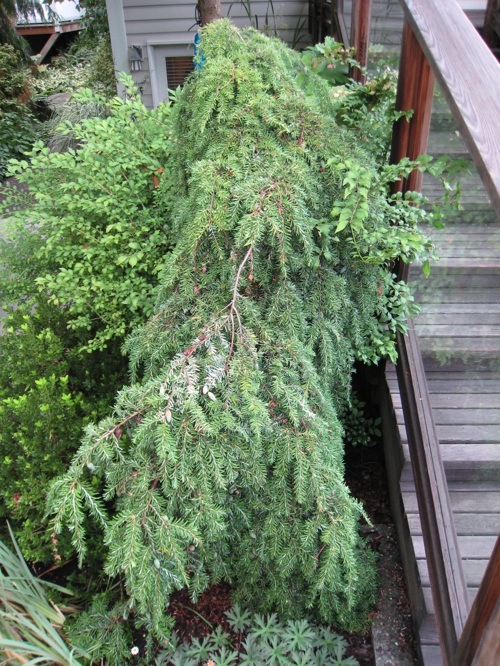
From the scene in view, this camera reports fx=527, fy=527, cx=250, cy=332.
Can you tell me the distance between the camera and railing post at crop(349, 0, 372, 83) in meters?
3.53

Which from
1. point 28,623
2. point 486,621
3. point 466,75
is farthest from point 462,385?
point 28,623

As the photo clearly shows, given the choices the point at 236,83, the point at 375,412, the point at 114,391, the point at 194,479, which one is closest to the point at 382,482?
the point at 375,412

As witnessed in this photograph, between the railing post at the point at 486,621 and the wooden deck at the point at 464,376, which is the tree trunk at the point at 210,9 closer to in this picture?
the wooden deck at the point at 464,376

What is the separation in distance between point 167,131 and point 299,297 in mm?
1638

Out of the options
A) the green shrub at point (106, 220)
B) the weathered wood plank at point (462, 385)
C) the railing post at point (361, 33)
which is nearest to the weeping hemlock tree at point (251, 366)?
the weathered wood plank at point (462, 385)

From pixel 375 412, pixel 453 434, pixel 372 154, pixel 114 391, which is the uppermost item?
pixel 372 154

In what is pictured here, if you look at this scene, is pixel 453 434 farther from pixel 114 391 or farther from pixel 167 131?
pixel 167 131

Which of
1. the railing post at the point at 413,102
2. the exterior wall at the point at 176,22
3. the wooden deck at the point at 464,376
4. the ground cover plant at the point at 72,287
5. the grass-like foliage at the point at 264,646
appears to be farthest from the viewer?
the exterior wall at the point at 176,22

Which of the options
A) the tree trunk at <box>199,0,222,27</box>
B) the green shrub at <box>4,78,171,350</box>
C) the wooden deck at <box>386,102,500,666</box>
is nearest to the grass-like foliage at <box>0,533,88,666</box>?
the green shrub at <box>4,78,171,350</box>

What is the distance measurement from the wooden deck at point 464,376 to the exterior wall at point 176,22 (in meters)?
5.99

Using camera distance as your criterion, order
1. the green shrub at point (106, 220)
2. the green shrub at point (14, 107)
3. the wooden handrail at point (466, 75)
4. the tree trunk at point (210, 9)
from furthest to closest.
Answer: the green shrub at point (14, 107) → the tree trunk at point (210, 9) → the green shrub at point (106, 220) → the wooden handrail at point (466, 75)

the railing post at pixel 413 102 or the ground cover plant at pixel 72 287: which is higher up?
the railing post at pixel 413 102

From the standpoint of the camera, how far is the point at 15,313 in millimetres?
3156

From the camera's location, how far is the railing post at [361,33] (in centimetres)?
353
